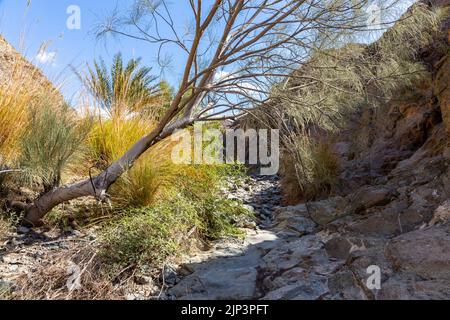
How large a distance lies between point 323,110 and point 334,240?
1.02 metres

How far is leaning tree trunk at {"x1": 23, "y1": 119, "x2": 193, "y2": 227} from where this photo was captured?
3.10 metres

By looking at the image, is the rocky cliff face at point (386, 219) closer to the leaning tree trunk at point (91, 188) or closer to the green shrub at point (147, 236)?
the green shrub at point (147, 236)

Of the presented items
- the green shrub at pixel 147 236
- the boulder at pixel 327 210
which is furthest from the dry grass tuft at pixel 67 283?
the boulder at pixel 327 210

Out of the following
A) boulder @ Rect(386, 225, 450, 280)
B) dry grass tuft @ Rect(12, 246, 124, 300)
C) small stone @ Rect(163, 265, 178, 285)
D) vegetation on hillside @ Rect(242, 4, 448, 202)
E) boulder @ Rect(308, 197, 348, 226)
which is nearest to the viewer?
boulder @ Rect(386, 225, 450, 280)

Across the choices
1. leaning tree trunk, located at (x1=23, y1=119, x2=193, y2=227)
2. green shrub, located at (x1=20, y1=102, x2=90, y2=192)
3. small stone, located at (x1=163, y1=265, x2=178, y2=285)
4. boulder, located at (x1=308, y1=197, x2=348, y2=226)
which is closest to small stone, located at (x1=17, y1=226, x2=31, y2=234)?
leaning tree trunk, located at (x1=23, y1=119, x2=193, y2=227)

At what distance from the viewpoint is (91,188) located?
3.12 metres

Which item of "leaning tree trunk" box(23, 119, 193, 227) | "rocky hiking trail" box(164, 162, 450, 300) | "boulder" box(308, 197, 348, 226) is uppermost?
"leaning tree trunk" box(23, 119, 193, 227)

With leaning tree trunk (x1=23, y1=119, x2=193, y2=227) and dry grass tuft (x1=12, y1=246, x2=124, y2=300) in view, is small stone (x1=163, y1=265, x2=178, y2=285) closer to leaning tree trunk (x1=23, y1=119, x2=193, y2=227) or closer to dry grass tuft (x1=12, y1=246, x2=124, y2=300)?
dry grass tuft (x1=12, y1=246, x2=124, y2=300)

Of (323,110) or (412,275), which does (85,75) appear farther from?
(412,275)

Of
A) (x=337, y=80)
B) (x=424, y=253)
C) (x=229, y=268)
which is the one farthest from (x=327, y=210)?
(x=424, y=253)

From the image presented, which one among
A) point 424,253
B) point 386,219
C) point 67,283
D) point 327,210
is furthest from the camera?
point 327,210

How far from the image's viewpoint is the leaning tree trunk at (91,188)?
3104mm

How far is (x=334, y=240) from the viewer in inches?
108

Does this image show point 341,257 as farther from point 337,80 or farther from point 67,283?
point 67,283
